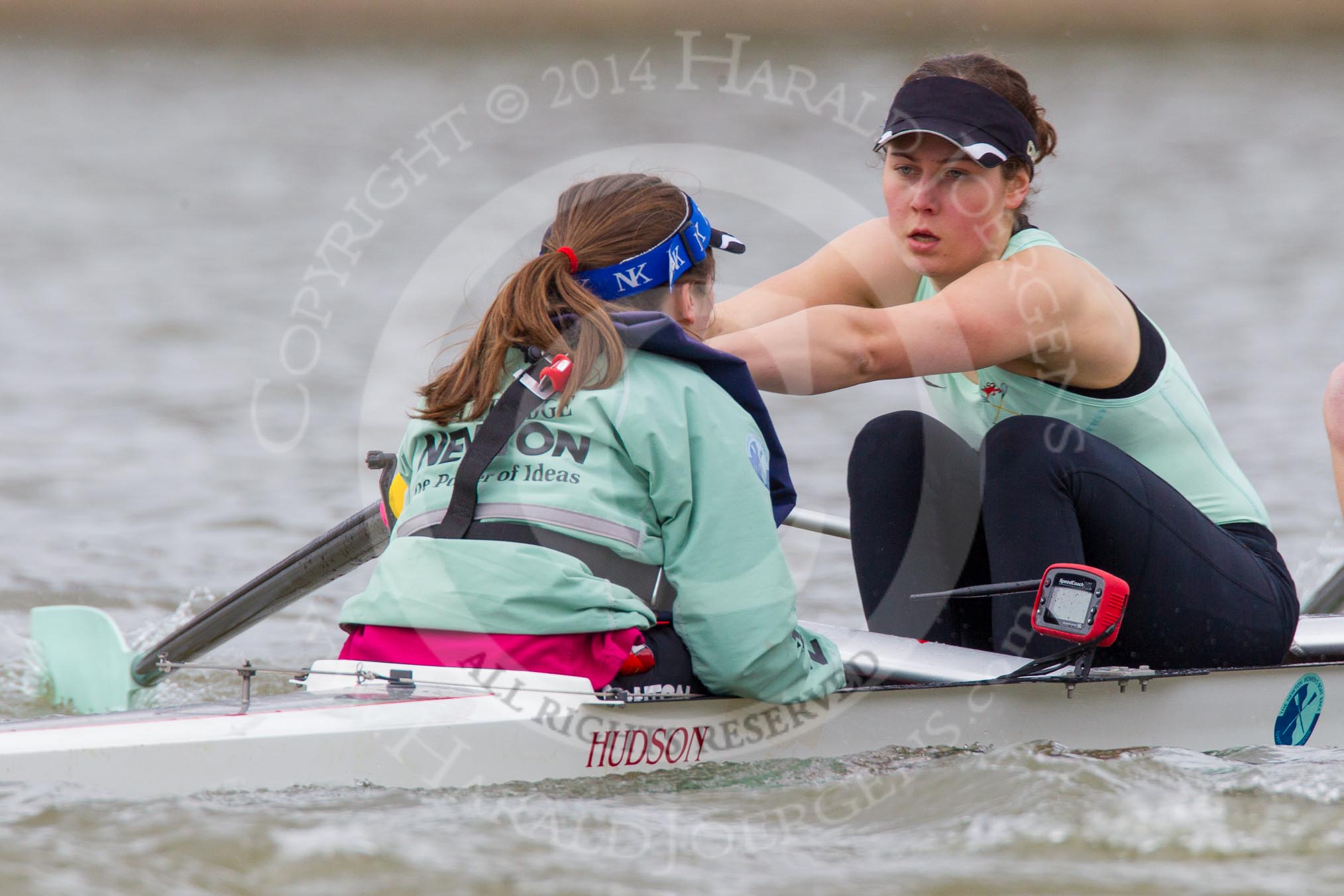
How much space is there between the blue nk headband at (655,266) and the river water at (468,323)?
0.34m

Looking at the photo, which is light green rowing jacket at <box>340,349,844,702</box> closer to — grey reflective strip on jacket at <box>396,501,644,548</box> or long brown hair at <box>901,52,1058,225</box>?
grey reflective strip on jacket at <box>396,501,644,548</box>

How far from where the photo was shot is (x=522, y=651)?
2.01 meters

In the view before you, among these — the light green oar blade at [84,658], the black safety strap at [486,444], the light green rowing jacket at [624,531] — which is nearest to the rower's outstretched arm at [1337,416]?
the light green rowing jacket at [624,531]

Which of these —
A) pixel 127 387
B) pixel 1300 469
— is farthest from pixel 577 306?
pixel 127 387

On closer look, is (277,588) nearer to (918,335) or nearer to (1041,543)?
(918,335)

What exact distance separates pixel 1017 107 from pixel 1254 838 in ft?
4.44

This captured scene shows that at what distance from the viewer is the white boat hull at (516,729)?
1874 mm

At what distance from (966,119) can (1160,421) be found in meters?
0.67

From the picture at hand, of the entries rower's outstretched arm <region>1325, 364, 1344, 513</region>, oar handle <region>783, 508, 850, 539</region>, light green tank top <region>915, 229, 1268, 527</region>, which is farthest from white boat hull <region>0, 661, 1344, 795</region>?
oar handle <region>783, 508, 850, 539</region>

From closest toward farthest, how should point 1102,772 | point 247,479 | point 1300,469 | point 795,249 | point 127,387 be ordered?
1. point 1102,772
2. point 247,479
3. point 1300,469
4. point 127,387
5. point 795,249

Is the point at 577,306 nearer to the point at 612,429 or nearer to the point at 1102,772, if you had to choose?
the point at 612,429

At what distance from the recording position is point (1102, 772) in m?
2.15

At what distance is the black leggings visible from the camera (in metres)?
2.40

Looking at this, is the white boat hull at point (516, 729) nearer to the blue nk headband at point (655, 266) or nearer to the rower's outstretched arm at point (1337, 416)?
the blue nk headband at point (655, 266)
